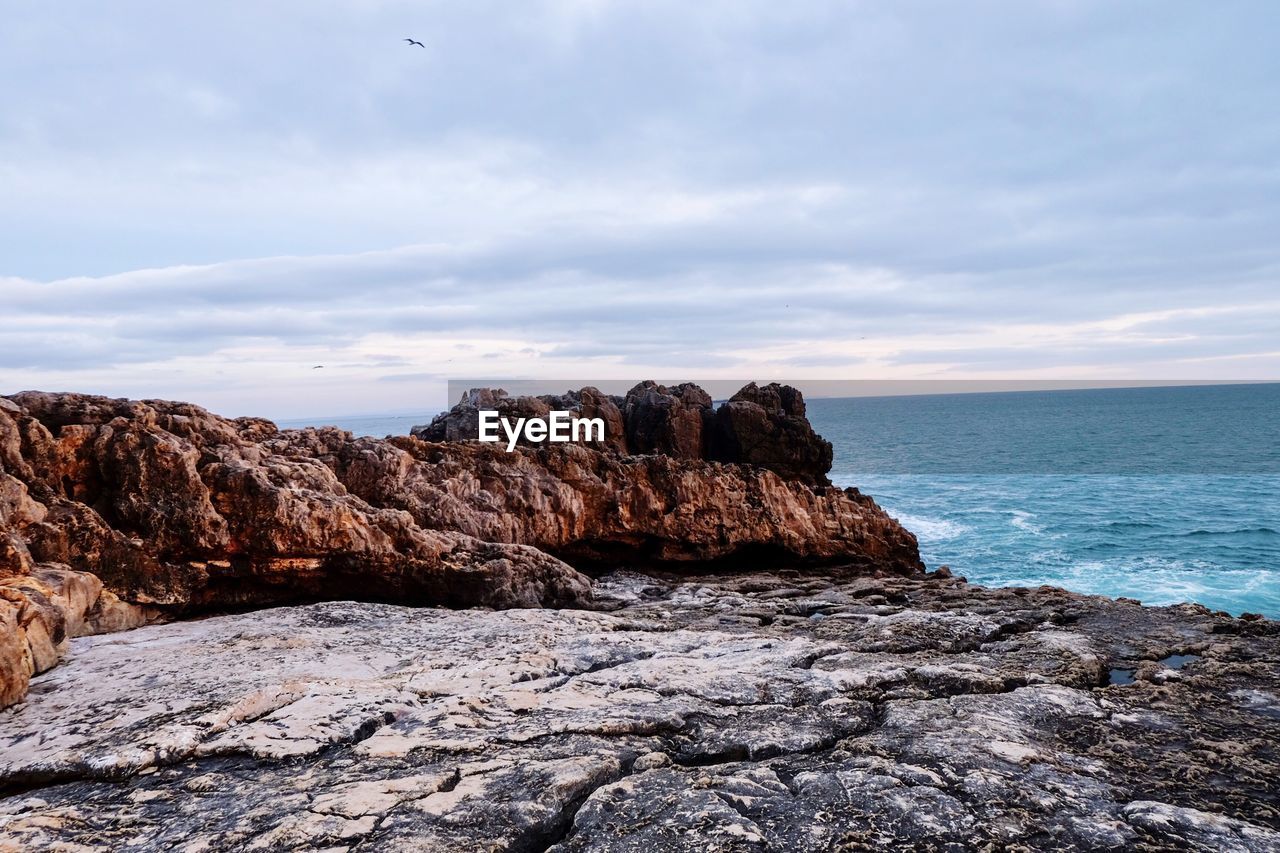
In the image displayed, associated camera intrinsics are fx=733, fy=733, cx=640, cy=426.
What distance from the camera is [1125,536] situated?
1826 inches

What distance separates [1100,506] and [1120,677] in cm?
5194

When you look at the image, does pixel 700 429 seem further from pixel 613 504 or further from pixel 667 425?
pixel 613 504

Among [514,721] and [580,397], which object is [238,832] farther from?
[580,397]

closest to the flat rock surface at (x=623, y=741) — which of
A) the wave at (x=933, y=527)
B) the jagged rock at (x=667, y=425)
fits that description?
the jagged rock at (x=667, y=425)

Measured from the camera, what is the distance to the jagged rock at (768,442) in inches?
1348

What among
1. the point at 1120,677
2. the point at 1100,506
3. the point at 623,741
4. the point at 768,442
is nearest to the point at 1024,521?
the point at 1100,506

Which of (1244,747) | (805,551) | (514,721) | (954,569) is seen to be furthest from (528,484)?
(954,569)

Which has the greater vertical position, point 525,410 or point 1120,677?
point 525,410

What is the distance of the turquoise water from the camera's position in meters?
36.4

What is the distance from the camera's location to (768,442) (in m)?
34.3

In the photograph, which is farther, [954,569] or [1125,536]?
[1125,536]

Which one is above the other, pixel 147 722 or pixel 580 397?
pixel 580 397

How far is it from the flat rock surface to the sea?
766 inches

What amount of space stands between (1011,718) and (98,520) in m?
17.3
